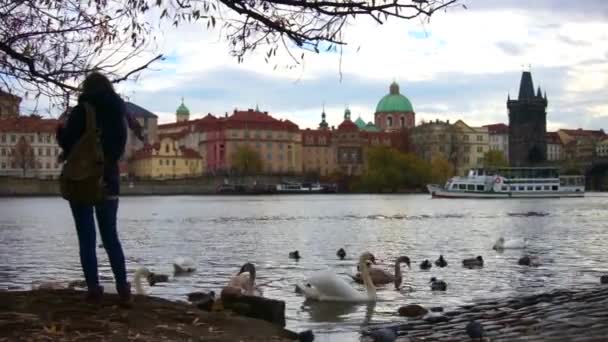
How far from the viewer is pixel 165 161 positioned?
168m

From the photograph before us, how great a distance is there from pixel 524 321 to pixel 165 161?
6289 inches

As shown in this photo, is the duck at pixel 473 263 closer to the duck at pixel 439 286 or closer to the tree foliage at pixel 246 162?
the duck at pixel 439 286

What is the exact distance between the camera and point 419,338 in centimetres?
1030

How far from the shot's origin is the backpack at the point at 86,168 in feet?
26.5

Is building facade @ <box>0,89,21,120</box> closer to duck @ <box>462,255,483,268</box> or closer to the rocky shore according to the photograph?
the rocky shore

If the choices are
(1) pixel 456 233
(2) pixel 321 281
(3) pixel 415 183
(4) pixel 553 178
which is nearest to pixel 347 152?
(3) pixel 415 183

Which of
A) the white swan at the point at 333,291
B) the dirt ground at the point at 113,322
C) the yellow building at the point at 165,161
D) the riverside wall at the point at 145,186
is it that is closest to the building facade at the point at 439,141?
the riverside wall at the point at 145,186

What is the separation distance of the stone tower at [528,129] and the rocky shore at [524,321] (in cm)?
18282

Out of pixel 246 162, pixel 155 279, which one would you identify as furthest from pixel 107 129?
pixel 246 162

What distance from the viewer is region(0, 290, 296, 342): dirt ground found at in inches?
302

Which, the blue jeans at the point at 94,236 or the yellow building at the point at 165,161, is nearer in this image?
the blue jeans at the point at 94,236

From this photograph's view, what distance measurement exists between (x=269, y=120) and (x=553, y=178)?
82.5m

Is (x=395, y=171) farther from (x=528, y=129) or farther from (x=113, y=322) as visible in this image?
(x=113, y=322)

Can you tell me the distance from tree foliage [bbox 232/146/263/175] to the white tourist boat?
53291 millimetres
